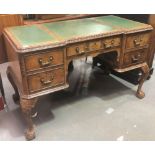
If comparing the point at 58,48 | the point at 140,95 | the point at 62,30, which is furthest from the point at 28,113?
the point at 140,95

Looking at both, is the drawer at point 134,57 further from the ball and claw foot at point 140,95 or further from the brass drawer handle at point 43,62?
the brass drawer handle at point 43,62

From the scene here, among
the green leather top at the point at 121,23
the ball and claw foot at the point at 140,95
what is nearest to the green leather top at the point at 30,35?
the green leather top at the point at 121,23

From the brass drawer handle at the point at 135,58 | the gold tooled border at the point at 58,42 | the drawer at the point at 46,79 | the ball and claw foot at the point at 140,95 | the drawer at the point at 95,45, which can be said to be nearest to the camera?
the gold tooled border at the point at 58,42

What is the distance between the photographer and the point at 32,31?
152 cm

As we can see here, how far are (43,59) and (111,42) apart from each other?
1.83 feet

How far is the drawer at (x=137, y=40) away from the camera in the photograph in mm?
1661

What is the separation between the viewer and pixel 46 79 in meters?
1.42

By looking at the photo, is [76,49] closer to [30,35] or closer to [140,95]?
[30,35]

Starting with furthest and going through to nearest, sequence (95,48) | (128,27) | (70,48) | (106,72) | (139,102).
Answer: (106,72), (139,102), (128,27), (95,48), (70,48)

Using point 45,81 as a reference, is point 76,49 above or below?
above

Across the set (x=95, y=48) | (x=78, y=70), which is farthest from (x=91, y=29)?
(x=78, y=70)

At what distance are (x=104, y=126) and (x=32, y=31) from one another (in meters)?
0.94

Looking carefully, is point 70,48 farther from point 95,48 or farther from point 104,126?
point 104,126

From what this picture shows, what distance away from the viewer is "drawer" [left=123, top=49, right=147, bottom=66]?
5.72 feet
